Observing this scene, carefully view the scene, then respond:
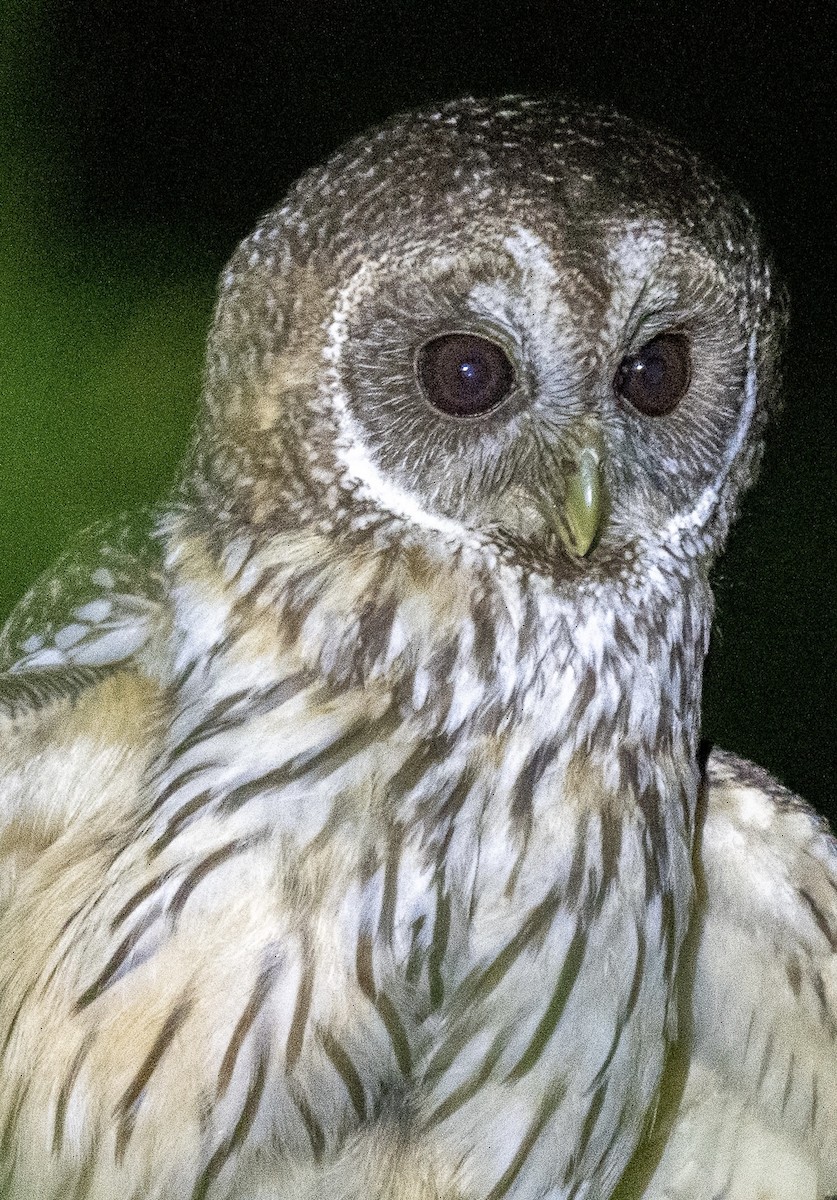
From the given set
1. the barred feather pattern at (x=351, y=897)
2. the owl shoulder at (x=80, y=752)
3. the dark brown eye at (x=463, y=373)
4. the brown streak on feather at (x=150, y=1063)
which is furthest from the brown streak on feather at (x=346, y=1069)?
the dark brown eye at (x=463, y=373)

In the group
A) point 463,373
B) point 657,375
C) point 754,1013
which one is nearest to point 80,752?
point 463,373

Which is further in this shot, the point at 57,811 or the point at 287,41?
the point at 57,811

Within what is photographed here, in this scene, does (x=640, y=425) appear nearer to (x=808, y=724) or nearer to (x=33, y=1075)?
(x=808, y=724)

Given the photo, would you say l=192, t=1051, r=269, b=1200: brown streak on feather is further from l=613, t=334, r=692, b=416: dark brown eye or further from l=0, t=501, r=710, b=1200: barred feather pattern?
l=613, t=334, r=692, b=416: dark brown eye

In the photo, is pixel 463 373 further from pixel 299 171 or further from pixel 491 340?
pixel 299 171

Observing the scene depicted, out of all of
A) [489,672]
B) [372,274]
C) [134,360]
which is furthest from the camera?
[489,672]

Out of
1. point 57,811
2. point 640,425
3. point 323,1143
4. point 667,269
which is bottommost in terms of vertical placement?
point 323,1143

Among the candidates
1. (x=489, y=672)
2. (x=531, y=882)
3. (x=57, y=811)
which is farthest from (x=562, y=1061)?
(x=57, y=811)
